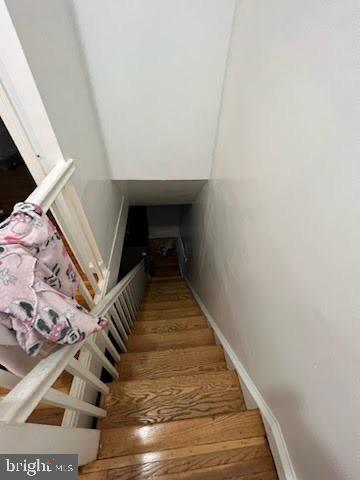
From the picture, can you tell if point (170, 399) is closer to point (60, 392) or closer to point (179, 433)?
point (179, 433)

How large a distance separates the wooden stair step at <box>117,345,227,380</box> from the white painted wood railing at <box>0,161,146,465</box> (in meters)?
0.11

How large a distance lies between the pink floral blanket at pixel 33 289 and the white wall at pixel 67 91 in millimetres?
471

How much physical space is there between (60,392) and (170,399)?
2.51 feet

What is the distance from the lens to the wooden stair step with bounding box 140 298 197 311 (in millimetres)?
2707

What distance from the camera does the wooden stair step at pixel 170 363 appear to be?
57.4 inches

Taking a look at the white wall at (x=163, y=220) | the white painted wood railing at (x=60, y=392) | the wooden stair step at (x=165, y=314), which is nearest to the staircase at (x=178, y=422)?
the white painted wood railing at (x=60, y=392)

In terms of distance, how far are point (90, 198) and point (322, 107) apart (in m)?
1.15

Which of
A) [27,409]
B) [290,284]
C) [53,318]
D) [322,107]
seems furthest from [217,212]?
[27,409]

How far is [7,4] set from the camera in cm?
65

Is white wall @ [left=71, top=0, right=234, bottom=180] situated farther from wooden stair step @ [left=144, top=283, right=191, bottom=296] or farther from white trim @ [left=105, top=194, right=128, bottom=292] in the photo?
wooden stair step @ [left=144, top=283, right=191, bottom=296]

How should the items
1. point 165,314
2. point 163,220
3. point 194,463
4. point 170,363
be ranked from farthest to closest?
point 163,220, point 165,314, point 170,363, point 194,463

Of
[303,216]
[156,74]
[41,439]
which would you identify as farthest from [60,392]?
[156,74]
